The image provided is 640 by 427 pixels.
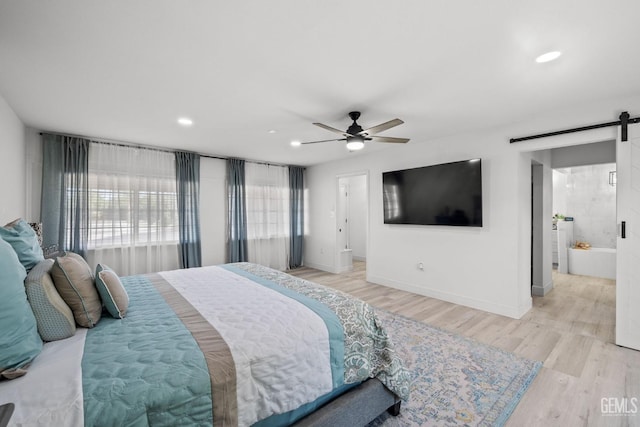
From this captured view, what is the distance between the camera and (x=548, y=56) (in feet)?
6.42

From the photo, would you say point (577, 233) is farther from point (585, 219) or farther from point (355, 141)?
point (355, 141)

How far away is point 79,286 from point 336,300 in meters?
1.55

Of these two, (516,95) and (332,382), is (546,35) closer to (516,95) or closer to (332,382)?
(516,95)

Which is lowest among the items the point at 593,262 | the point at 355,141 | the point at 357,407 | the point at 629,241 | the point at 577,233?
the point at 357,407

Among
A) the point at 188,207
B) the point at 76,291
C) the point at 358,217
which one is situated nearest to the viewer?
the point at 76,291

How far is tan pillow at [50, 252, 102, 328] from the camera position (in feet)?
4.94

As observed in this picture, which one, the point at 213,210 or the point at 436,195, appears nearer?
the point at 436,195

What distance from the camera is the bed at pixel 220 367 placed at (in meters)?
1.02

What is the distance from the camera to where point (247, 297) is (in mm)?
2039

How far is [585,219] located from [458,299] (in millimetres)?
5006

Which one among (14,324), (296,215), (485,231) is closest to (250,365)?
(14,324)

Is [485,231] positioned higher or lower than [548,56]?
lower

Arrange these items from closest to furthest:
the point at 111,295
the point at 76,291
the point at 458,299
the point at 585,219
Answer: the point at 76,291 < the point at 111,295 < the point at 458,299 < the point at 585,219

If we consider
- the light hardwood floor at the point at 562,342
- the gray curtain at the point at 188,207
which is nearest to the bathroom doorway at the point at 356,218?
the light hardwood floor at the point at 562,342
